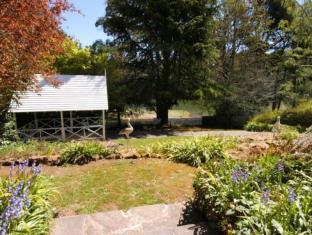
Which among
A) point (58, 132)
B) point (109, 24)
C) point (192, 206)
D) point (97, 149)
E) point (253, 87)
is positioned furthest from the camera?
point (253, 87)

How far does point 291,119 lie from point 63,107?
39.4 feet

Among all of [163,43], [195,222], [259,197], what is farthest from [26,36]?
[163,43]

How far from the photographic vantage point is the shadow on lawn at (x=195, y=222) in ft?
10.5

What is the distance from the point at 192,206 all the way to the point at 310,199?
67.7 inches

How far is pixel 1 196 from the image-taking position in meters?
2.98

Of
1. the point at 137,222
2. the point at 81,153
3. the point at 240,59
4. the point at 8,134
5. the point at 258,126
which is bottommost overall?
the point at 258,126

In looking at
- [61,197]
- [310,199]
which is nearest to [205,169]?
[310,199]

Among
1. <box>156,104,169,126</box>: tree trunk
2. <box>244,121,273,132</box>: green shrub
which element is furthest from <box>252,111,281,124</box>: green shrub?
<box>156,104,169,126</box>: tree trunk

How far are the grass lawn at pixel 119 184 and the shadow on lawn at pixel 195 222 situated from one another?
1.60 ft

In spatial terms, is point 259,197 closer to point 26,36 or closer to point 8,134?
point 26,36

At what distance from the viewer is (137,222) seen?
12.6 feet

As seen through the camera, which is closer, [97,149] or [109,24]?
[97,149]

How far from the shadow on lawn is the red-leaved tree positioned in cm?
532

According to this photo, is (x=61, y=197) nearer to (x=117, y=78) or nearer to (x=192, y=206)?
(x=192, y=206)
